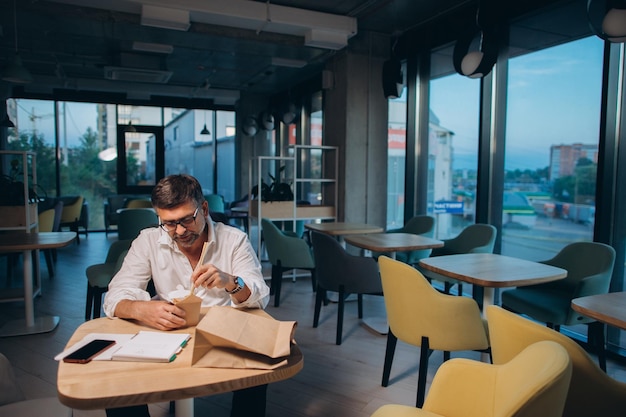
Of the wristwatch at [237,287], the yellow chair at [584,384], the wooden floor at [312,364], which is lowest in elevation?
the wooden floor at [312,364]

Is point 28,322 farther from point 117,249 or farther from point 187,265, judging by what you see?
point 187,265

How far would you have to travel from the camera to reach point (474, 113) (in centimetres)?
519

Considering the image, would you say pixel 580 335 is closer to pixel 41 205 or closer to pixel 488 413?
pixel 488 413

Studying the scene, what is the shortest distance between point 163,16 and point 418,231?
12.7 feet

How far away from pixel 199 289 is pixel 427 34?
4882 mm

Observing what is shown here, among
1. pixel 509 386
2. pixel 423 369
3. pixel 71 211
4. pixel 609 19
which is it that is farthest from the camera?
pixel 71 211

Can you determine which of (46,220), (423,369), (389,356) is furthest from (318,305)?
(46,220)

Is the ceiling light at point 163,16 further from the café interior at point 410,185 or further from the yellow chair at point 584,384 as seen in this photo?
the yellow chair at point 584,384

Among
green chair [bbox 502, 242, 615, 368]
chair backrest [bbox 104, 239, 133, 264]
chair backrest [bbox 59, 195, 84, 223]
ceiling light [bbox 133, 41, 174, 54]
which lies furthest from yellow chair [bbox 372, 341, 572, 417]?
chair backrest [bbox 59, 195, 84, 223]

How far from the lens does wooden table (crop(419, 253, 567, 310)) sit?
271 centimetres

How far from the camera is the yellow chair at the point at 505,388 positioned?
122 centimetres

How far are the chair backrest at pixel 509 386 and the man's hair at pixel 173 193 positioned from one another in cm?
134

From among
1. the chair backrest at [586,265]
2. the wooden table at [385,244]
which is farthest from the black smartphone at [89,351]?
the chair backrest at [586,265]

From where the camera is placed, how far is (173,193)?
2.04 meters
